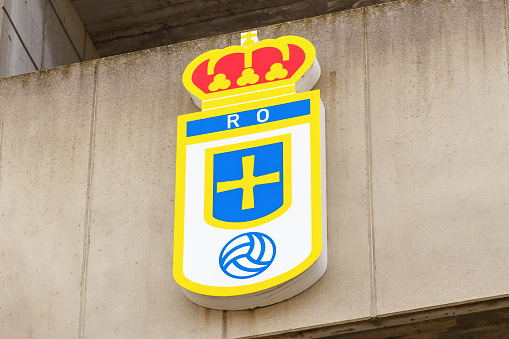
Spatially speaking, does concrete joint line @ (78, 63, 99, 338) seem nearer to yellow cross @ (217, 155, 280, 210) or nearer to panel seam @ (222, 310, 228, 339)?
panel seam @ (222, 310, 228, 339)

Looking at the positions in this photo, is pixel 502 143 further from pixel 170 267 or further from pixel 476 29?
pixel 170 267

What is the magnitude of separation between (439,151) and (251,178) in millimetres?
1596

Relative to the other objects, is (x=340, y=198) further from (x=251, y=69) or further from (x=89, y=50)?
(x=89, y=50)

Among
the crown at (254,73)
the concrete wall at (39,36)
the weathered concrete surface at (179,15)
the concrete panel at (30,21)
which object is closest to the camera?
the crown at (254,73)

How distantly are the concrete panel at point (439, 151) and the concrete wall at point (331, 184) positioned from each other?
1 centimetres

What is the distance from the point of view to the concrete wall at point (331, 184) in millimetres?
10891

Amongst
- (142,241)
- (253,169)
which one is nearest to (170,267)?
(142,241)

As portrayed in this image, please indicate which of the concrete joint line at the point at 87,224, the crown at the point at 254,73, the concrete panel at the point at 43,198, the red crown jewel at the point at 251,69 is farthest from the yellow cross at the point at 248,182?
the concrete panel at the point at 43,198

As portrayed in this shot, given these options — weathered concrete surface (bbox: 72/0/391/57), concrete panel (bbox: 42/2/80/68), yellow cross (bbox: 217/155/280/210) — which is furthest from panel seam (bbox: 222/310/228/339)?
weathered concrete surface (bbox: 72/0/391/57)

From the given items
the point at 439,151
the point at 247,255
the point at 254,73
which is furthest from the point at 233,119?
the point at 439,151

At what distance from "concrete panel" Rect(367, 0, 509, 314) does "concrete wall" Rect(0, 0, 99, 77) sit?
4.02 m

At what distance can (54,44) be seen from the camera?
1555cm

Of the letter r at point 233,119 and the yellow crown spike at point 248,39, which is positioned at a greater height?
the yellow crown spike at point 248,39

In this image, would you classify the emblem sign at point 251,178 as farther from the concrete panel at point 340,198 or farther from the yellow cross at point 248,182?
the concrete panel at point 340,198
